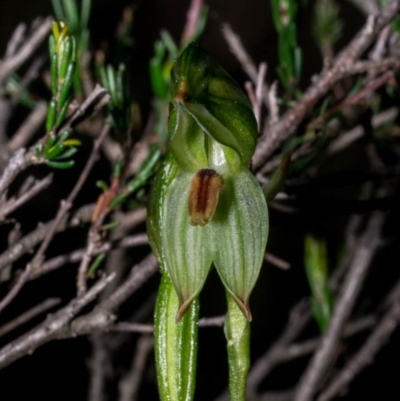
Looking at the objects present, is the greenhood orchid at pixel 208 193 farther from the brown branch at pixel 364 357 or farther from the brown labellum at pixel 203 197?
the brown branch at pixel 364 357

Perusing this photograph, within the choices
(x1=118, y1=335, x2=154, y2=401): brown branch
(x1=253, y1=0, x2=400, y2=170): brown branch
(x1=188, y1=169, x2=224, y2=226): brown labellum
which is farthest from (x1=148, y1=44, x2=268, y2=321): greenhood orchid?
(x1=118, y1=335, x2=154, y2=401): brown branch

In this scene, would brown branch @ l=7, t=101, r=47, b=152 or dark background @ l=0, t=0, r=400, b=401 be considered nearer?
brown branch @ l=7, t=101, r=47, b=152

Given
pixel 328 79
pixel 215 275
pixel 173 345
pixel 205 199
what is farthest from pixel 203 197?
pixel 215 275

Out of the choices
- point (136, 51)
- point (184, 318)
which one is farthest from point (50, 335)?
point (136, 51)

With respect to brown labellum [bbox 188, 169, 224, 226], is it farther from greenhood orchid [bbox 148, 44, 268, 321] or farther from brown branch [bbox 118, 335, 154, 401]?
brown branch [bbox 118, 335, 154, 401]

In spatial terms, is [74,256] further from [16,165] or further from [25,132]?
[25,132]

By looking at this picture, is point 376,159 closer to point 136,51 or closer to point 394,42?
point 394,42
